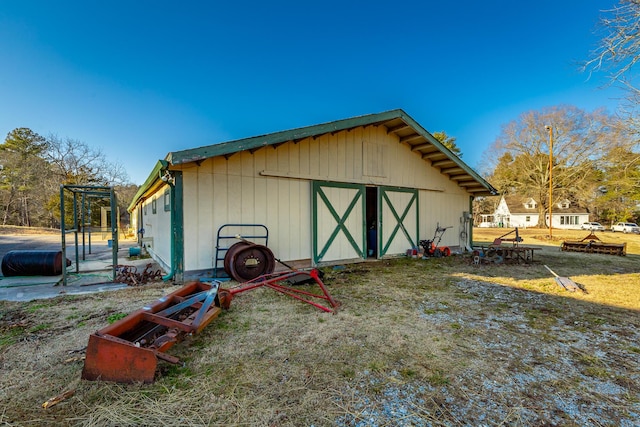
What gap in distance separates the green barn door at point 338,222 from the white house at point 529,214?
1497 inches

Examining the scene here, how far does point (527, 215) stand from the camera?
39.9 metres

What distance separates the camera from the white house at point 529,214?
37.5 metres

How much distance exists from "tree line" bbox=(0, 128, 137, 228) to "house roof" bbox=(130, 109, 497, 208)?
22790mm

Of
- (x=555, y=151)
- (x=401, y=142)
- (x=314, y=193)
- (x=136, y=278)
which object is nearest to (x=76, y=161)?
(x=136, y=278)

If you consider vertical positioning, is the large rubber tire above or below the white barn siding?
below

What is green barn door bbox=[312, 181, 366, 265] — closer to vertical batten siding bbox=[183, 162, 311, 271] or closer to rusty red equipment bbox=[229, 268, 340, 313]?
vertical batten siding bbox=[183, 162, 311, 271]

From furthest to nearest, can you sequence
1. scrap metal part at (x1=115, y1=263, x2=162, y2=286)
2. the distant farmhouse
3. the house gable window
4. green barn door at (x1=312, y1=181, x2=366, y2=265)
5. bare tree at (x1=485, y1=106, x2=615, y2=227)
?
1. the house gable window
2. the distant farmhouse
3. bare tree at (x1=485, y1=106, x2=615, y2=227)
4. green barn door at (x1=312, y1=181, x2=366, y2=265)
5. scrap metal part at (x1=115, y1=263, x2=162, y2=286)

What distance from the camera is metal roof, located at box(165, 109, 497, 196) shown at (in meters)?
4.61

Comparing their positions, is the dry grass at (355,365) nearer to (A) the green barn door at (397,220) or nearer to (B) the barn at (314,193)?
(B) the barn at (314,193)

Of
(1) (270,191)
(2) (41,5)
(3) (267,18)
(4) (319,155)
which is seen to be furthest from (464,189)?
(2) (41,5)

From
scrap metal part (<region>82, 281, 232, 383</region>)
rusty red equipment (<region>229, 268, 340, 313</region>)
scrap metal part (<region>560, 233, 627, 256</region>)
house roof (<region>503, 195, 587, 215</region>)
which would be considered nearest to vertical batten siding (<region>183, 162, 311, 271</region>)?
rusty red equipment (<region>229, 268, 340, 313</region>)

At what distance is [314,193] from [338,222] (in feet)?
3.48

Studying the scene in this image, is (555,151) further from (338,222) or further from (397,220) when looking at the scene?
(338,222)

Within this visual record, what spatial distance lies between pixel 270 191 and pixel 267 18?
694cm
